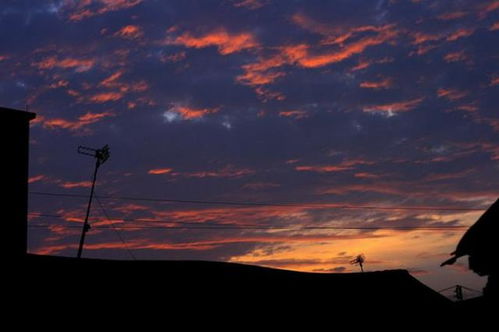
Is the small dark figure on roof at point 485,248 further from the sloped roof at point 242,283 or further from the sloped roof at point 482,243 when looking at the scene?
the sloped roof at point 242,283

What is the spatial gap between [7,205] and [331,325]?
1018cm

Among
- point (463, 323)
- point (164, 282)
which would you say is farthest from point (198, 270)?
point (463, 323)

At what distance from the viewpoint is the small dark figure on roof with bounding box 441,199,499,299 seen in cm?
1060

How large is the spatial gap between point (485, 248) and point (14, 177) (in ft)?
44.3

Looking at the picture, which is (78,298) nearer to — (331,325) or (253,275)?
(253,275)

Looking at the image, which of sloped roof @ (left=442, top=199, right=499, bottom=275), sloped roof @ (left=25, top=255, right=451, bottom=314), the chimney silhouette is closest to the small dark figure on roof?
sloped roof @ (left=442, top=199, right=499, bottom=275)

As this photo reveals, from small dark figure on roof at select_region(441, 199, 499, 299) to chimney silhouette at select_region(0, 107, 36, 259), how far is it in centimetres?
1220

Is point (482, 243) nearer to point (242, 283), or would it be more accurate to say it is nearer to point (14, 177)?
point (242, 283)

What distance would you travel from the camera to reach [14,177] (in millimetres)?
15359

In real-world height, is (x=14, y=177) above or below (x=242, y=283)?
above

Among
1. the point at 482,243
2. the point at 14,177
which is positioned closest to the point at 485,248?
the point at 482,243

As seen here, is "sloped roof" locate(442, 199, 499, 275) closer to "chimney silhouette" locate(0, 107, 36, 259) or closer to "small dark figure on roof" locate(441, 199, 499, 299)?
"small dark figure on roof" locate(441, 199, 499, 299)

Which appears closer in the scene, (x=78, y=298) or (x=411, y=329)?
(x=78, y=298)

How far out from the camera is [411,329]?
1324 cm
